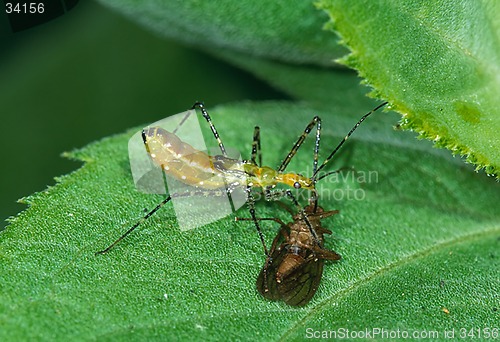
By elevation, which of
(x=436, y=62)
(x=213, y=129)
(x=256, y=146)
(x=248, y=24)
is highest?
(x=248, y=24)

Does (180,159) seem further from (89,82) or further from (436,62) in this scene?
(89,82)

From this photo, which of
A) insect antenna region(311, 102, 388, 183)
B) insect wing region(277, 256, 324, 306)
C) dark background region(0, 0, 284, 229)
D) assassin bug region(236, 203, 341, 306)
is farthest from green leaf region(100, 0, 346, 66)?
insect wing region(277, 256, 324, 306)

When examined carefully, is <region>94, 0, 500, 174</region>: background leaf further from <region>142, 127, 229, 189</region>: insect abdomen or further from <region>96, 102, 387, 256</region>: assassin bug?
<region>142, 127, 229, 189</region>: insect abdomen

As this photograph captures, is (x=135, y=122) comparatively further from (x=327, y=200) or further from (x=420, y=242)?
(x=420, y=242)

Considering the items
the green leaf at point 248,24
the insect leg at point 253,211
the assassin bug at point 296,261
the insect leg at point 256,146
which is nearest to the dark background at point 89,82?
the green leaf at point 248,24

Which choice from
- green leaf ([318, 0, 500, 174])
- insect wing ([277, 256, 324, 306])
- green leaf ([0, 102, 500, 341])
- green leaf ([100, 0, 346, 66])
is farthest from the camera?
green leaf ([100, 0, 346, 66])

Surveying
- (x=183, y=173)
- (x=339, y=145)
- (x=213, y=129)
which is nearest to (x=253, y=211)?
(x=183, y=173)
